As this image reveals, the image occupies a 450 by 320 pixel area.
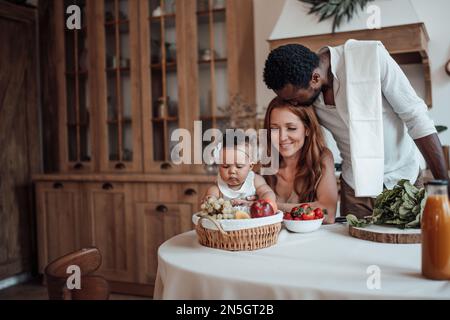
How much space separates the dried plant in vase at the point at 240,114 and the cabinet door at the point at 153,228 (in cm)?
70

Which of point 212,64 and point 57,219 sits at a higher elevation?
point 212,64

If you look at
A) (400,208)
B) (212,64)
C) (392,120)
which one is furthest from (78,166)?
(400,208)

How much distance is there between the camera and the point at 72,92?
4027mm

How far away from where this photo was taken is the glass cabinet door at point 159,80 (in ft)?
11.9

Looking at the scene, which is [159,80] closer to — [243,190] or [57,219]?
[57,219]

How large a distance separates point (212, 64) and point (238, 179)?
75.1 inches

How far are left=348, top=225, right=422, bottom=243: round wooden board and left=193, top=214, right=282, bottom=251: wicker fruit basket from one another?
272 mm

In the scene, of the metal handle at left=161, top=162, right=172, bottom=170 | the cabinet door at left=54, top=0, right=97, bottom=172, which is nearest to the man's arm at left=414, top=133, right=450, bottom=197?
the metal handle at left=161, top=162, right=172, bottom=170

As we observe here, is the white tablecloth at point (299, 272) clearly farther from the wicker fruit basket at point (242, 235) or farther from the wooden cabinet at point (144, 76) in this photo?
the wooden cabinet at point (144, 76)

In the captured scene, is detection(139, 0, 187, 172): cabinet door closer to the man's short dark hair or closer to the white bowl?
the man's short dark hair

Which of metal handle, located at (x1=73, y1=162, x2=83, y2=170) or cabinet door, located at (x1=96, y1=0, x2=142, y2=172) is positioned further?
metal handle, located at (x1=73, y1=162, x2=83, y2=170)

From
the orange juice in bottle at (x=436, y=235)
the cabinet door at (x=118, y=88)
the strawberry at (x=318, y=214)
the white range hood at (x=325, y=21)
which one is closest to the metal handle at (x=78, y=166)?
the cabinet door at (x=118, y=88)

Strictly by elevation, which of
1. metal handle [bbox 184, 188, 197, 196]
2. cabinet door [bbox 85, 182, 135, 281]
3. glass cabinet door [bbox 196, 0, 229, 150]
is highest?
glass cabinet door [bbox 196, 0, 229, 150]

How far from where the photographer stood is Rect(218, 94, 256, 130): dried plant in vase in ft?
11.4
